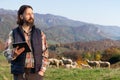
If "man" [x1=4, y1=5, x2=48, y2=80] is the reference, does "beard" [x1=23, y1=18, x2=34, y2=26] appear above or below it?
above

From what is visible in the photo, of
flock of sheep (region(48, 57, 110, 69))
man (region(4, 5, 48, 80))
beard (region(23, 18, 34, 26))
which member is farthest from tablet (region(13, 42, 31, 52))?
flock of sheep (region(48, 57, 110, 69))

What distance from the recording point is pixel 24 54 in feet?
20.4

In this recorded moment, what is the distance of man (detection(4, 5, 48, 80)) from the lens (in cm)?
624

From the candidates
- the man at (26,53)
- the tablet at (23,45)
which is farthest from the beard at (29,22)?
the tablet at (23,45)

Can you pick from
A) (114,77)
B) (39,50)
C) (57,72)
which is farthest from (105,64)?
(39,50)

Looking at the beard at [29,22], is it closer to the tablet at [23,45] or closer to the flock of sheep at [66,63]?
the tablet at [23,45]

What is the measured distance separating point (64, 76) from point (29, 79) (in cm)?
942

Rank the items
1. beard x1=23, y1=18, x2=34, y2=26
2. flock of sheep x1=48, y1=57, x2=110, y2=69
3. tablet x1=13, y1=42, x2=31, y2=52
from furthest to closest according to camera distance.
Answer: flock of sheep x1=48, y1=57, x2=110, y2=69 < beard x1=23, y1=18, x2=34, y2=26 < tablet x1=13, y1=42, x2=31, y2=52

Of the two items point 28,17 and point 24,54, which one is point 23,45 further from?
point 28,17

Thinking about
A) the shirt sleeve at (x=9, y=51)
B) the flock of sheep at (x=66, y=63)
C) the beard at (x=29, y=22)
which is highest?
the beard at (x=29, y=22)

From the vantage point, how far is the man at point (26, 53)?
6.24 m

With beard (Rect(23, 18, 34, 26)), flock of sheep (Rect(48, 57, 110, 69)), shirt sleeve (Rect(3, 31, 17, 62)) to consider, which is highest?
beard (Rect(23, 18, 34, 26))

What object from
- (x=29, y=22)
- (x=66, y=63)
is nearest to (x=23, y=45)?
(x=29, y=22)

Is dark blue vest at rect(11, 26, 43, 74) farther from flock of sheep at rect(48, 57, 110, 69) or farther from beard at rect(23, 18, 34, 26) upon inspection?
flock of sheep at rect(48, 57, 110, 69)
